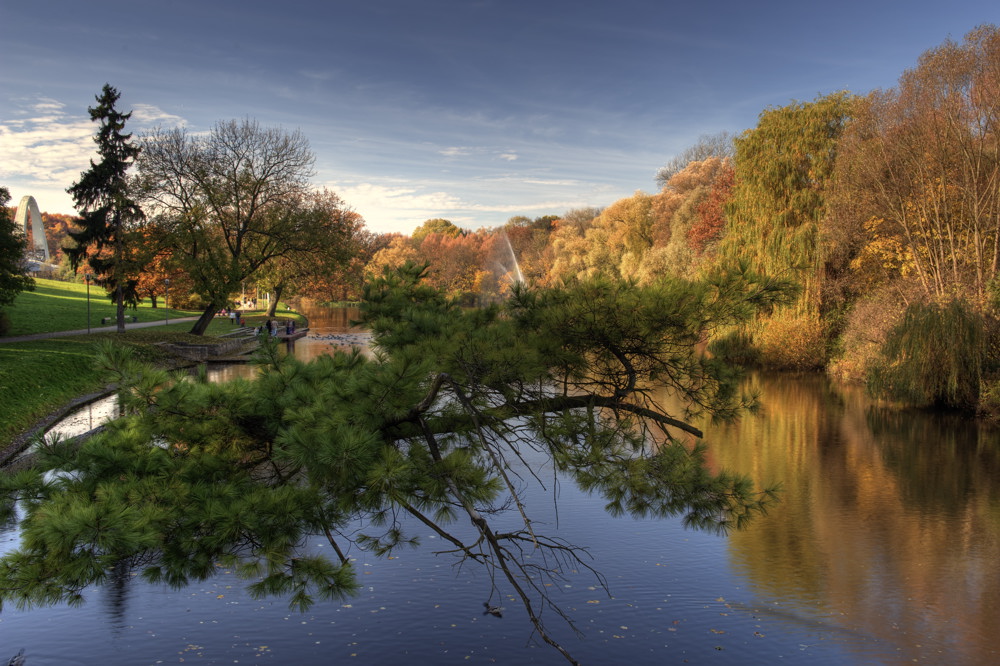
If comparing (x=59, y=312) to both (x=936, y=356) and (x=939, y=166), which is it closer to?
(x=936, y=356)

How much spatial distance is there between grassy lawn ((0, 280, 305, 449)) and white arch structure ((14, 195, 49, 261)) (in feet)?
260

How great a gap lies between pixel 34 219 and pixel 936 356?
119 m

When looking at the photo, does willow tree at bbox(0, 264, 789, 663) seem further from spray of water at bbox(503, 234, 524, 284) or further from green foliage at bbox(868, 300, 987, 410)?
spray of water at bbox(503, 234, 524, 284)

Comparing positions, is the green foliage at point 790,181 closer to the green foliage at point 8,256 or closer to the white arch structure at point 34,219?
the green foliage at point 8,256

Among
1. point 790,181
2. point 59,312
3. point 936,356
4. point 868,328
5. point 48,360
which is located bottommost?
point 48,360

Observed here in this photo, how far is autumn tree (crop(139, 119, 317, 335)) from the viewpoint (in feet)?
100

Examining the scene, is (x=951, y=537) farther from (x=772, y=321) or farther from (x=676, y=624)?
(x=772, y=321)

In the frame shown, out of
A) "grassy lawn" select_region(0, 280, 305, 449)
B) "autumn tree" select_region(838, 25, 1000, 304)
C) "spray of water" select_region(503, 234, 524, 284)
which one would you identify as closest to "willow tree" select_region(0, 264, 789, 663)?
"grassy lawn" select_region(0, 280, 305, 449)

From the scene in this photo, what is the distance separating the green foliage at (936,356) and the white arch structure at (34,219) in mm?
112921

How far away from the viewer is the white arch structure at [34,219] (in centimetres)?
10551

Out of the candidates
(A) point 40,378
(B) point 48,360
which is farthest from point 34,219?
(A) point 40,378

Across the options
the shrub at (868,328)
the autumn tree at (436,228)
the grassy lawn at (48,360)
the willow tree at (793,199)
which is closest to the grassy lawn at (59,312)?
the grassy lawn at (48,360)

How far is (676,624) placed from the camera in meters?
7.96

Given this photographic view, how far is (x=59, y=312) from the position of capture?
36.6m
